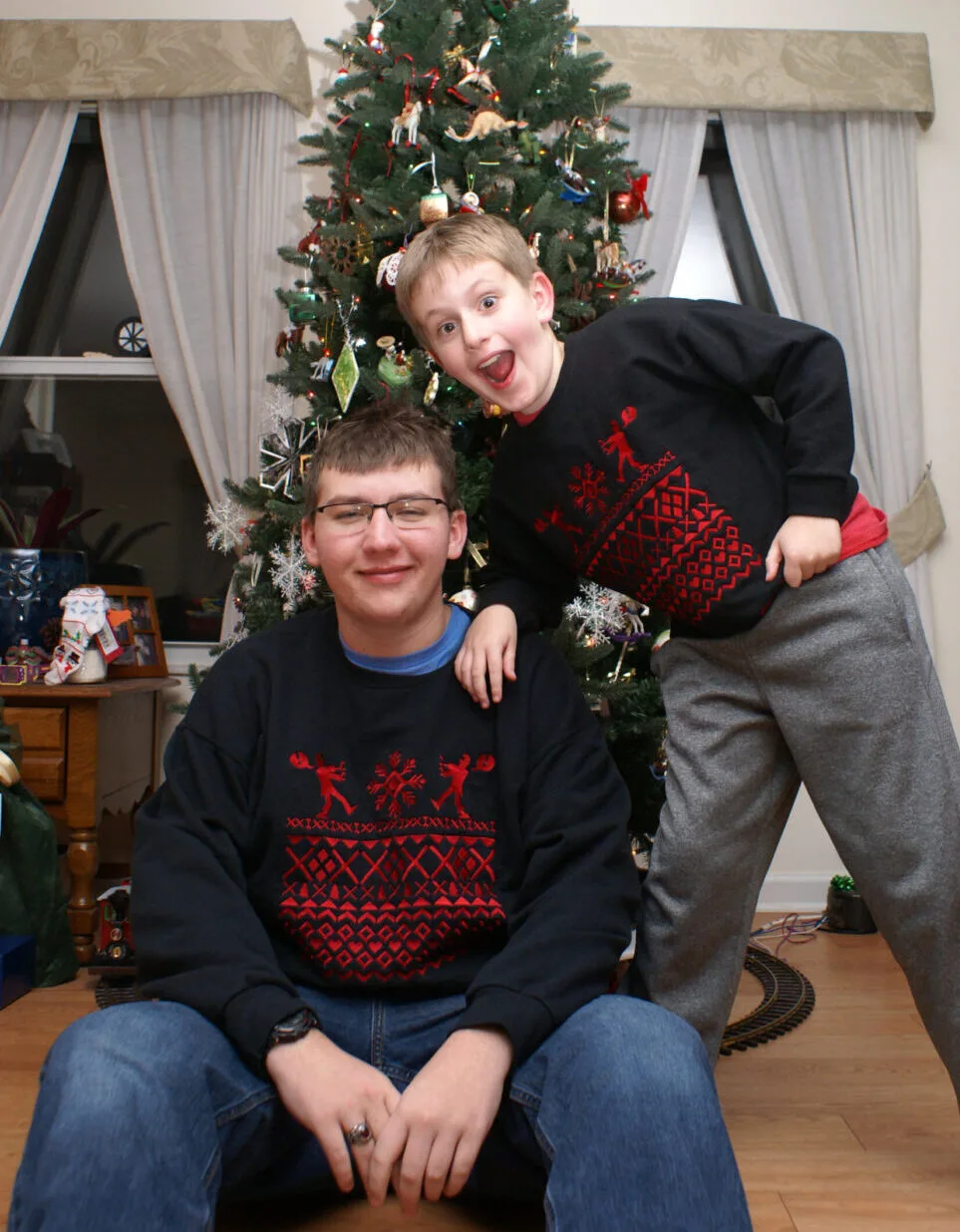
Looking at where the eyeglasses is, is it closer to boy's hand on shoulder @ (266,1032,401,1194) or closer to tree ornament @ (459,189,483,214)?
boy's hand on shoulder @ (266,1032,401,1194)

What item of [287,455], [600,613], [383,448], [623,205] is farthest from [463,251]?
[623,205]

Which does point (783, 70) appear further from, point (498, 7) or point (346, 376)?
point (346, 376)

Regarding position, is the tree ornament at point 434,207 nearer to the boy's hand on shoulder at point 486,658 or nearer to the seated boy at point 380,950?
the seated boy at point 380,950

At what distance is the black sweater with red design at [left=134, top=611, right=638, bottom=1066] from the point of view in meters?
1.14

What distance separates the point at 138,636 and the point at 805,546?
87.3 inches

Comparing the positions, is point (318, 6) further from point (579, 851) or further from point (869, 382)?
point (579, 851)

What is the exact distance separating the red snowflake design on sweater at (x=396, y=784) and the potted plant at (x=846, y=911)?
1952 mm

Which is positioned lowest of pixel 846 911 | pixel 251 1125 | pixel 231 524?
pixel 846 911

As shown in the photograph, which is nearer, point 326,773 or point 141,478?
point 326,773

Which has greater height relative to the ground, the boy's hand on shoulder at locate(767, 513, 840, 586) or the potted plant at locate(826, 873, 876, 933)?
the boy's hand on shoulder at locate(767, 513, 840, 586)

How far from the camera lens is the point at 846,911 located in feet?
9.31

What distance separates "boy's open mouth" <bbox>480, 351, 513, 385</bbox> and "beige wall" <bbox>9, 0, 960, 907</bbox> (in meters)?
2.02

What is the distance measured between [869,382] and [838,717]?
206cm

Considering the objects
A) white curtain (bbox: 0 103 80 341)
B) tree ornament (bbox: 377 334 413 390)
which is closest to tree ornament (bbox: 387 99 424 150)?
tree ornament (bbox: 377 334 413 390)
